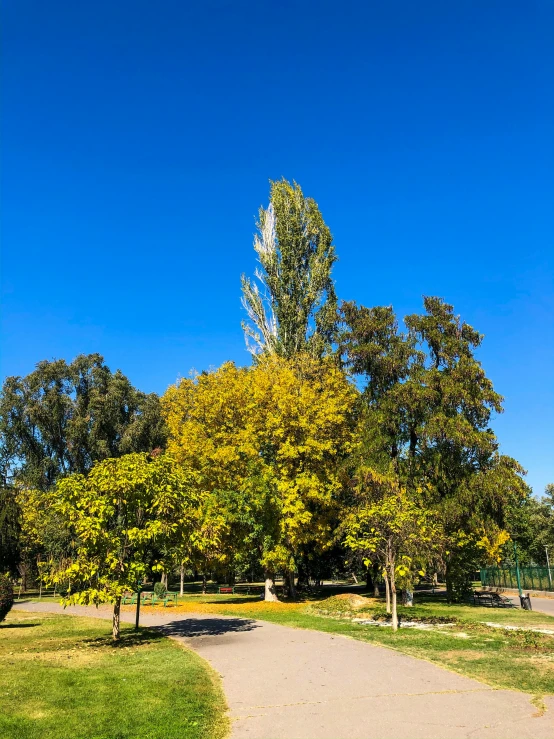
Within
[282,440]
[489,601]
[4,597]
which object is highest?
[282,440]

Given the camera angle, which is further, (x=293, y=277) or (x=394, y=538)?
(x=293, y=277)

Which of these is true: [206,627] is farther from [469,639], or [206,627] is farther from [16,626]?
[469,639]

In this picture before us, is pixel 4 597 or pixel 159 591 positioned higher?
pixel 4 597

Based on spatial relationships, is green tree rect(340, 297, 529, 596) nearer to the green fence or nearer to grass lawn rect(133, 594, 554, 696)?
grass lawn rect(133, 594, 554, 696)

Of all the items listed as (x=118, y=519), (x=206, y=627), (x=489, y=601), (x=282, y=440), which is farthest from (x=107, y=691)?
(x=489, y=601)

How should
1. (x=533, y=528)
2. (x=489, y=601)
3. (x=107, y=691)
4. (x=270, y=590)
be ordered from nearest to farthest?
1. (x=107, y=691)
2. (x=270, y=590)
3. (x=489, y=601)
4. (x=533, y=528)

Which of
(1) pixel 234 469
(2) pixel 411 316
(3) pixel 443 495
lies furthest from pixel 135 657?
(2) pixel 411 316

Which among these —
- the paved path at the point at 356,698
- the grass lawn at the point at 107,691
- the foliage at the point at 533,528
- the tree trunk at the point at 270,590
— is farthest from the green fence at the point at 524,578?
the grass lawn at the point at 107,691

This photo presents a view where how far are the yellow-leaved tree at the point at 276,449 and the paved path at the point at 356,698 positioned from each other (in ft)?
38.5

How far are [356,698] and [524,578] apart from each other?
1441 inches

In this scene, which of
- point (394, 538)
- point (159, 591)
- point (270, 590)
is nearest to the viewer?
point (394, 538)

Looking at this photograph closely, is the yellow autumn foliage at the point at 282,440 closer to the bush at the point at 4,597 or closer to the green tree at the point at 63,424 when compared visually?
the bush at the point at 4,597

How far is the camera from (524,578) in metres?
40.1

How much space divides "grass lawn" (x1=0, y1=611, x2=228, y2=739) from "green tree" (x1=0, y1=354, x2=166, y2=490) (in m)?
28.5
